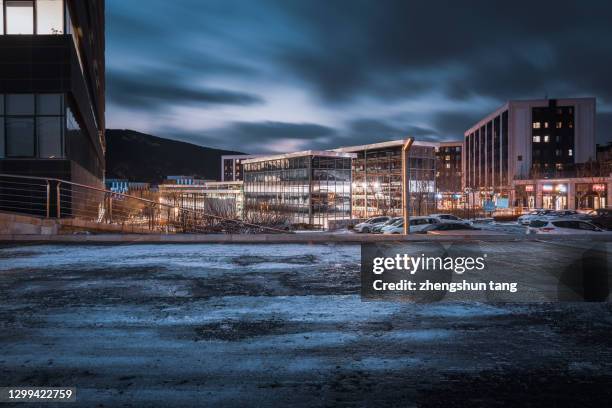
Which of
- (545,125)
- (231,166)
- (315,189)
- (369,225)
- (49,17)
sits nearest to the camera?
(49,17)

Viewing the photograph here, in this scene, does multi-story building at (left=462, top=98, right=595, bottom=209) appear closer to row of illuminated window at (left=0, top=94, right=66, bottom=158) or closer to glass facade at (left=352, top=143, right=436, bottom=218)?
glass facade at (left=352, top=143, right=436, bottom=218)

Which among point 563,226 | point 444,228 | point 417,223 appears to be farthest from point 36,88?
point 563,226

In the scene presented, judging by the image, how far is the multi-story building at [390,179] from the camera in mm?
62375

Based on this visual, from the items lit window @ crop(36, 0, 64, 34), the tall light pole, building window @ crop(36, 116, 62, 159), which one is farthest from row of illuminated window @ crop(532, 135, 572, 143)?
building window @ crop(36, 116, 62, 159)

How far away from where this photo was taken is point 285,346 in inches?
178

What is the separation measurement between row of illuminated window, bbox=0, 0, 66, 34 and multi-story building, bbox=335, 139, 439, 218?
45994mm

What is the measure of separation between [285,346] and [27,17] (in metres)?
25.0

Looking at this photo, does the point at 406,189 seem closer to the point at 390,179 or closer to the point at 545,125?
the point at 390,179

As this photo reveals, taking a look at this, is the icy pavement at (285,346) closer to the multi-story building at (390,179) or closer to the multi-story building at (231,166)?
the multi-story building at (390,179)

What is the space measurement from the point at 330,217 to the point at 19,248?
1966 inches

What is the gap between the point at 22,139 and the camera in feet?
71.7

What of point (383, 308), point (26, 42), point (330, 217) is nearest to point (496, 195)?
point (330, 217)

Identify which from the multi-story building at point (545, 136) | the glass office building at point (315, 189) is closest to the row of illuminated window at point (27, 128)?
the glass office building at point (315, 189)

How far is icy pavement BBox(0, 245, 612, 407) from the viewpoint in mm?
3545
